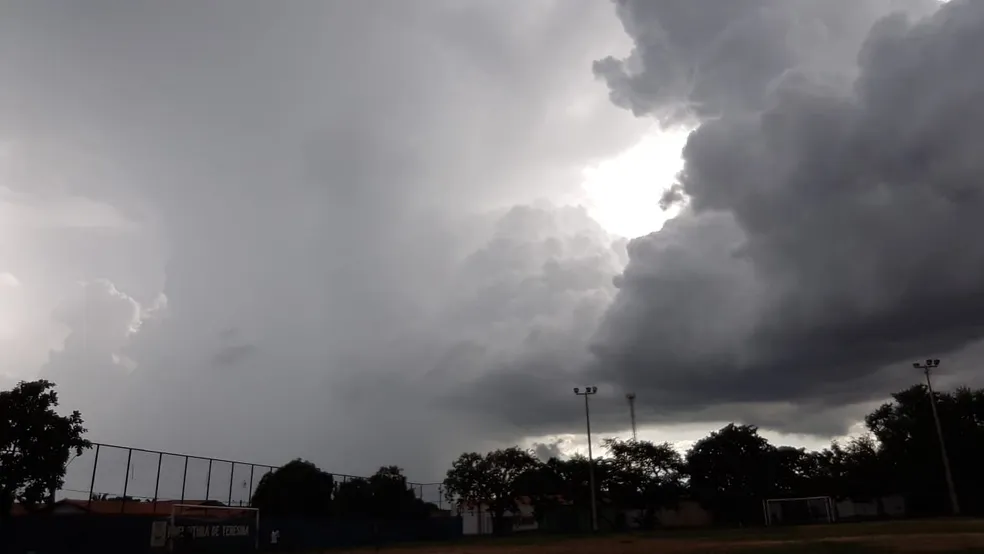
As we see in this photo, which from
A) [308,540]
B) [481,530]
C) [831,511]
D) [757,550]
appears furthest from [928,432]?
[308,540]

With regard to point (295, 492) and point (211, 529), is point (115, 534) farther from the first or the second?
point (295, 492)

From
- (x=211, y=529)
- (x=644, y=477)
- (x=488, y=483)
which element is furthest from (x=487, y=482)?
(x=211, y=529)

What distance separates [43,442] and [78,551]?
5326 mm

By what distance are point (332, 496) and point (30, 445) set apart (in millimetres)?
35579

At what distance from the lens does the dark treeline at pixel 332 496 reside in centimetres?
Answer: 6159

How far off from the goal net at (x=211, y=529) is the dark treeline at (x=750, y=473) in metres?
35.9

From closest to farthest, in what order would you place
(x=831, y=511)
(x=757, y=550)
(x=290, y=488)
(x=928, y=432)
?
(x=757, y=550)
(x=290, y=488)
(x=831, y=511)
(x=928, y=432)

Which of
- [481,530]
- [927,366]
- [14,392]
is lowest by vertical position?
[481,530]

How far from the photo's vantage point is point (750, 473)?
8075 cm

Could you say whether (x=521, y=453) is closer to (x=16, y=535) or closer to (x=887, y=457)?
(x=887, y=457)

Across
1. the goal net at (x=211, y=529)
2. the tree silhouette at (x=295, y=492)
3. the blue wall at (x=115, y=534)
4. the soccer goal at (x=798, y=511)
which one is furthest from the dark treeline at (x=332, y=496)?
the soccer goal at (x=798, y=511)

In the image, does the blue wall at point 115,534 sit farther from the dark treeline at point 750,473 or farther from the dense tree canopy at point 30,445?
the dark treeline at point 750,473

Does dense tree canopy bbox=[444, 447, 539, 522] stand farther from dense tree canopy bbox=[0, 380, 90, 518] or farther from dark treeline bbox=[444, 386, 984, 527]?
dense tree canopy bbox=[0, 380, 90, 518]

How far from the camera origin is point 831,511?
2694 inches
